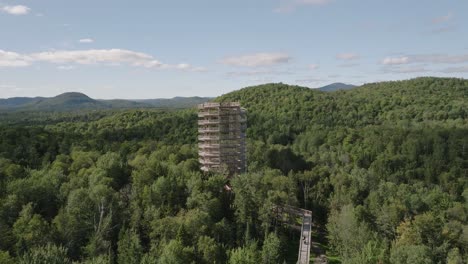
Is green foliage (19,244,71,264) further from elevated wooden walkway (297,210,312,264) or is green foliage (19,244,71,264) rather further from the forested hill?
the forested hill

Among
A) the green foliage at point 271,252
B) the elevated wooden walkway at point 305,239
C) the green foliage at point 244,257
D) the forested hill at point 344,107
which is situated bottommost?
the elevated wooden walkway at point 305,239

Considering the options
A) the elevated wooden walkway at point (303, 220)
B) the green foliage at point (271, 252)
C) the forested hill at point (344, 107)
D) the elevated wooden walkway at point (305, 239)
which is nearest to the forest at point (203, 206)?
the green foliage at point (271, 252)

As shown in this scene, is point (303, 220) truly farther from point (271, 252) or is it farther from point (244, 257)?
point (244, 257)

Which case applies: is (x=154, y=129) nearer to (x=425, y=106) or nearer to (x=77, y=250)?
(x=77, y=250)

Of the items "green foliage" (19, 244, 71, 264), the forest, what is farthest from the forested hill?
"green foliage" (19, 244, 71, 264)

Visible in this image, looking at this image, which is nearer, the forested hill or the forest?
the forest

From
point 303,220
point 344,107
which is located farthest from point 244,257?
point 344,107

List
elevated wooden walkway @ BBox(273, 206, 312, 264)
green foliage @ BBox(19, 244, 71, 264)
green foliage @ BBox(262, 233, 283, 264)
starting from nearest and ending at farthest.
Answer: green foliage @ BBox(19, 244, 71, 264)
green foliage @ BBox(262, 233, 283, 264)
elevated wooden walkway @ BBox(273, 206, 312, 264)

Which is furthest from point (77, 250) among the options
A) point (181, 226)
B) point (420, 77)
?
point (420, 77)

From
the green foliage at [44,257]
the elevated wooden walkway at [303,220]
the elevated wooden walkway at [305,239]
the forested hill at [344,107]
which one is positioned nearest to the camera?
the green foliage at [44,257]

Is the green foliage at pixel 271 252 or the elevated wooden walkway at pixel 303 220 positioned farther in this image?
the elevated wooden walkway at pixel 303 220

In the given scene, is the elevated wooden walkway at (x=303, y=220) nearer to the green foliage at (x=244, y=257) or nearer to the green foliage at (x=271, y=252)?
the green foliage at (x=271, y=252)
